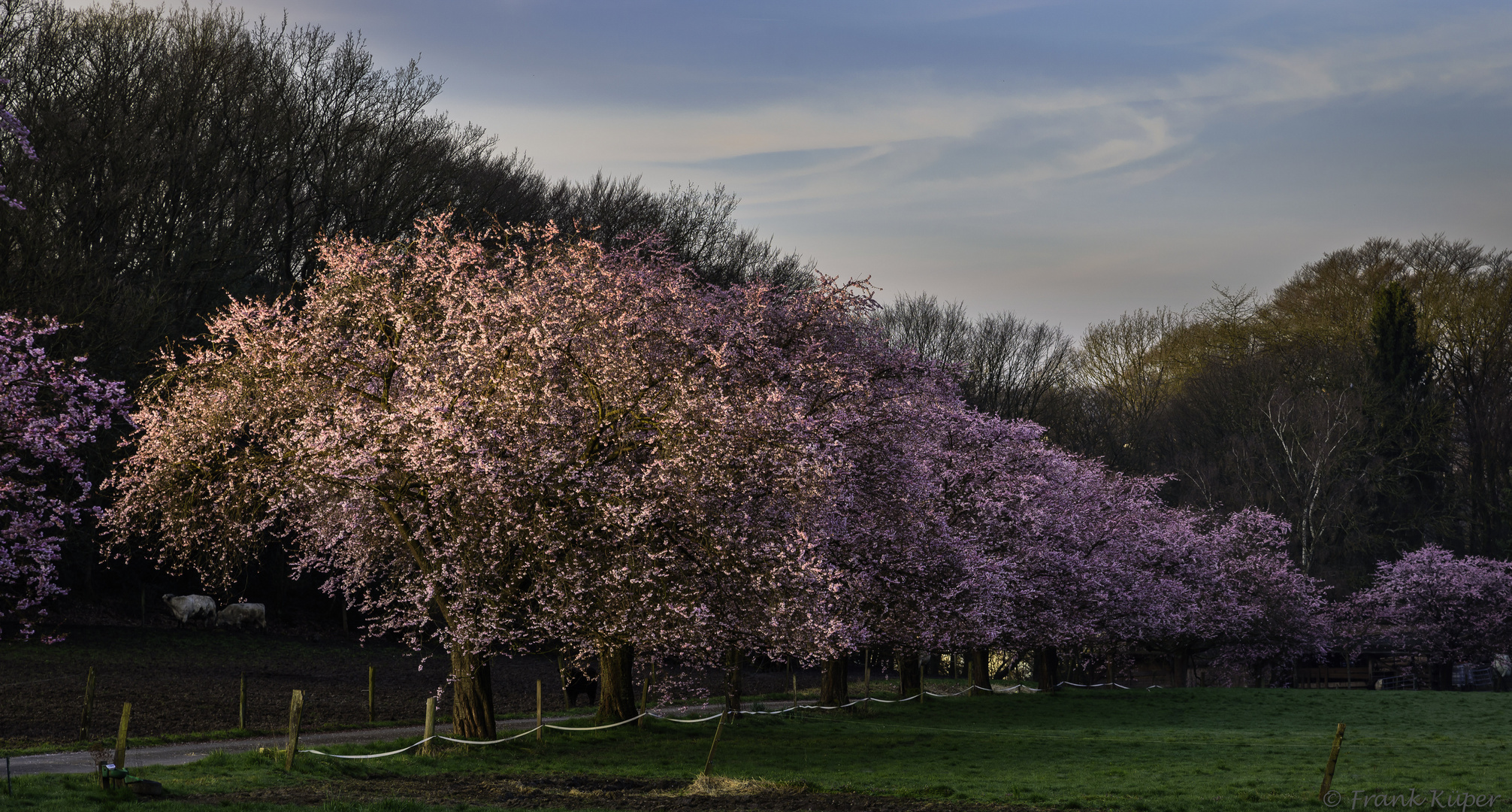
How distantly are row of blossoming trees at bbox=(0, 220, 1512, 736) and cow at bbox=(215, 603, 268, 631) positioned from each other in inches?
935

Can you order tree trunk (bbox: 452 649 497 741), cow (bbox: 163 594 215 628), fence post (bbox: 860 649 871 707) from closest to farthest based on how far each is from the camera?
Result: tree trunk (bbox: 452 649 497 741), fence post (bbox: 860 649 871 707), cow (bbox: 163 594 215 628)

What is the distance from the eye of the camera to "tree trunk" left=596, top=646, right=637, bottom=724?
26.7 metres

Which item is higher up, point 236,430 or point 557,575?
point 236,430

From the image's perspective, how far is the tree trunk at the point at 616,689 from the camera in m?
26.7

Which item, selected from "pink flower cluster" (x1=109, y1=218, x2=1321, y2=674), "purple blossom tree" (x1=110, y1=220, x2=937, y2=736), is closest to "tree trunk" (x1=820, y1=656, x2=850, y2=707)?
"pink flower cluster" (x1=109, y1=218, x2=1321, y2=674)

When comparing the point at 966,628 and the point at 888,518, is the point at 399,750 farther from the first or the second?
the point at 966,628

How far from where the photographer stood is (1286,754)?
85.0ft

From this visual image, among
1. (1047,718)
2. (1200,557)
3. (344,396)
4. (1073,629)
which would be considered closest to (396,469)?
(344,396)

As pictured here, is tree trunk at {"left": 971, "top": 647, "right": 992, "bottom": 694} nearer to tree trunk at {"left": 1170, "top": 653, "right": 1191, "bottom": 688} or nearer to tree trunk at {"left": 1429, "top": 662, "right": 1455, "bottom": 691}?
tree trunk at {"left": 1170, "top": 653, "right": 1191, "bottom": 688}

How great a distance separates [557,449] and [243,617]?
3345 centimetres

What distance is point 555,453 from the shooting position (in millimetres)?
18641

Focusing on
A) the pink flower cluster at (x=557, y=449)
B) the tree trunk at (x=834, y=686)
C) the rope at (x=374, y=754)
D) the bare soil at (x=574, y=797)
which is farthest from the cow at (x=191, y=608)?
the bare soil at (x=574, y=797)

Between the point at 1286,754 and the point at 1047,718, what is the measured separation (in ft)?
38.5

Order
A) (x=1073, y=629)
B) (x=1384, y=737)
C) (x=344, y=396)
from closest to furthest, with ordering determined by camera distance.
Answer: (x=344, y=396) → (x=1384, y=737) → (x=1073, y=629)
